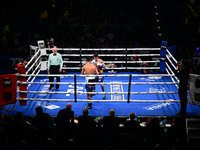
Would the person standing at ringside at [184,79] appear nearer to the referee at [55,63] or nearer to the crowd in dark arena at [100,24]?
the referee at [55,63]

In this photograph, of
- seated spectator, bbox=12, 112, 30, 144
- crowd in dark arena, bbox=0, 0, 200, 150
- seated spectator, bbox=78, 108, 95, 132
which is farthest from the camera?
crowd in dark arena, bbox=0, 0, 200, 150

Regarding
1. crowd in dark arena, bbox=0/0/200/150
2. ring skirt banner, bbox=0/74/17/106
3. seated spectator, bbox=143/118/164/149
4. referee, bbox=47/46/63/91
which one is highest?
crowd in dark arena, bbox=0/0/200/150

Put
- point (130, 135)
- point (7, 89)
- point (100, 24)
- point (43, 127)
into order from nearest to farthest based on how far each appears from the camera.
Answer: point (130, 135) → point (43, 127) → point (7, 89) → point (100, 24)

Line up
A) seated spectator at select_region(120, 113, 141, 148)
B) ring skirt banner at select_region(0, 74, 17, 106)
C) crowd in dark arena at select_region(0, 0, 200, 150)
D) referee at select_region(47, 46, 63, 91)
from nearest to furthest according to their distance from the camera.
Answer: seated spectator at select_region(120, 113, 141, 148), ring skirt banner at select_region(0, 74, 17, 106), referee at select_region(47, 46, 63, 91), crowd in dark arena at select_region(0, 0, 200, 150)

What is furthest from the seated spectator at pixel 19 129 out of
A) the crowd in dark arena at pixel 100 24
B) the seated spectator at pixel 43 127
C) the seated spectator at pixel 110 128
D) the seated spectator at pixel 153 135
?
the crowd in dark arena at pixel 100 24

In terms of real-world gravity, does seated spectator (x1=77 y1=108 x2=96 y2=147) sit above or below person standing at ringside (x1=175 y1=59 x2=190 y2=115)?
below

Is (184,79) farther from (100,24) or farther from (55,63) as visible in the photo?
(100,24)

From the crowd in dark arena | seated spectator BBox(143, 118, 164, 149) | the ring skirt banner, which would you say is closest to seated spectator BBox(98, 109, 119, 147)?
seated spectator BBox(143, 118, 164, 149)

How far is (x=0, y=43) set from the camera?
12273 mm

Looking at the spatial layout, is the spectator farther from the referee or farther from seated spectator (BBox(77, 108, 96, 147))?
the referee

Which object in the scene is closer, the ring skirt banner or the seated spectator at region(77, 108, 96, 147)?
the seated spectator at region(77, 108, 96, 147)

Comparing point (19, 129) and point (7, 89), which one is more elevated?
point (7, 89)

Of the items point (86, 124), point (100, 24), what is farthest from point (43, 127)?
point (100, 24)

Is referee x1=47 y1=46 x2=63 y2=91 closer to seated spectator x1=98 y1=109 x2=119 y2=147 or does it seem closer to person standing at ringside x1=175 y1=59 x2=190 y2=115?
seated spectator x1=98 y1=109 x2=119 y2=147
